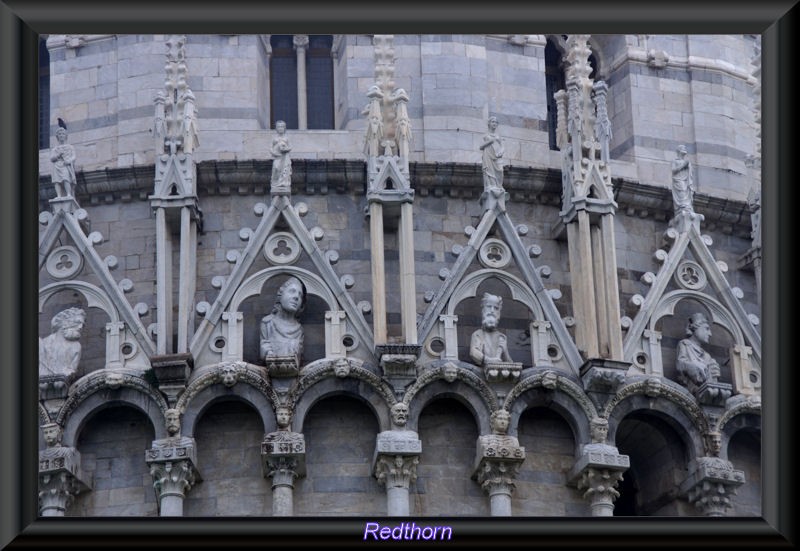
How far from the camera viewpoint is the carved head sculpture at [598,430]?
59.2 ft

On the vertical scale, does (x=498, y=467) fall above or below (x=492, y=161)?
below

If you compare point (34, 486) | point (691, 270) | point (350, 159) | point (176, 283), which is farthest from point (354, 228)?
point (34, 486)

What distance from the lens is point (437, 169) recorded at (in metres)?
19.4

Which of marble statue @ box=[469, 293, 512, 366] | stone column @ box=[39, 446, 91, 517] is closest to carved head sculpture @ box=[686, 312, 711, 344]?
marble statue @ box=[469, 293, 512, 366]

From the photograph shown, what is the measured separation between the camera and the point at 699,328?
19203mm

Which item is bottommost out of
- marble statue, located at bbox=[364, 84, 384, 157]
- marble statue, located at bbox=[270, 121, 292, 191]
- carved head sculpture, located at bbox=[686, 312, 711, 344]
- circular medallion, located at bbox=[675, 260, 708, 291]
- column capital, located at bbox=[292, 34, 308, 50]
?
carved head sculpture, located at bbox=[686, 312, 711, 344]

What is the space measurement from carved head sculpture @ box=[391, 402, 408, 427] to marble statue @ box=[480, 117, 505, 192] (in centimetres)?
253

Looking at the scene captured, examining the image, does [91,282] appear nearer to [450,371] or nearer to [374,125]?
[374,125]

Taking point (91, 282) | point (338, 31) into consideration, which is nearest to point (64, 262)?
point (91, 282)

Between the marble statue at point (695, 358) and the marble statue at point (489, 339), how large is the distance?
1838 millimetres

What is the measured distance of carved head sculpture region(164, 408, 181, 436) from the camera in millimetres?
17656

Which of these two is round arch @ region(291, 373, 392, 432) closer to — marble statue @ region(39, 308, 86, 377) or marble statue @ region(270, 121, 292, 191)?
marble statue @ region(270, 121, 292, 191)

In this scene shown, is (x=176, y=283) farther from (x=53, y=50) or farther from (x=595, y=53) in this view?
(x=595, y=53)

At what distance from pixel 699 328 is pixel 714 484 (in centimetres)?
173
